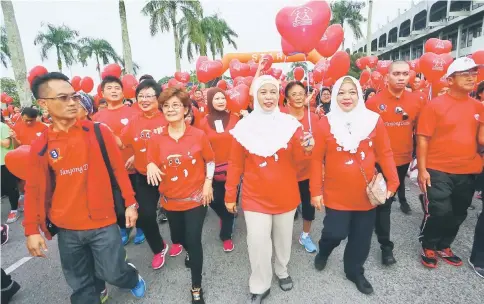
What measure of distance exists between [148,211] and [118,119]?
129 centimetres

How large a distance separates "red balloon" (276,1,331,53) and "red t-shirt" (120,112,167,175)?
1.68 metres

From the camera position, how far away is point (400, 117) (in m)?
3.40

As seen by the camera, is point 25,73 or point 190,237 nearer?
point 190,237

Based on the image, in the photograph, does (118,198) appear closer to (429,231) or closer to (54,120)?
(54,120)

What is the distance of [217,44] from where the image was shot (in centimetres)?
2583

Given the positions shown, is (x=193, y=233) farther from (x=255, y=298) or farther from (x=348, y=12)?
(x=348, y=12)

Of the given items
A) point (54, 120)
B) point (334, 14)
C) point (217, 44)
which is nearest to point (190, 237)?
point (54, 120)

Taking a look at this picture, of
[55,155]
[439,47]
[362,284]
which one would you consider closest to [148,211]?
[55,155]

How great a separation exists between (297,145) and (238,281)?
Result: 58.3 inches

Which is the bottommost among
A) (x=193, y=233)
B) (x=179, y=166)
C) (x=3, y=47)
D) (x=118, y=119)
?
(x=193, y=233)

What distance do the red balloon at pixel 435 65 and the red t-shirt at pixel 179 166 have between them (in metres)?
3.73

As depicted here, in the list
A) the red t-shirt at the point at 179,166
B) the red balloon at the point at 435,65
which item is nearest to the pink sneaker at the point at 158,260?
the red t-shirt at the point at 179,166

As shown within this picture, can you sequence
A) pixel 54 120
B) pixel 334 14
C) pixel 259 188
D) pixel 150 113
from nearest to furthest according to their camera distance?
pixel 54 120 → pixel 259 188 → pixel 150 113 → pixel 334 14

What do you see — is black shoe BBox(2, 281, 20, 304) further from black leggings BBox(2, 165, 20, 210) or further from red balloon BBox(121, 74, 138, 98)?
red balloon BBox(121, 74, 138, 98)
